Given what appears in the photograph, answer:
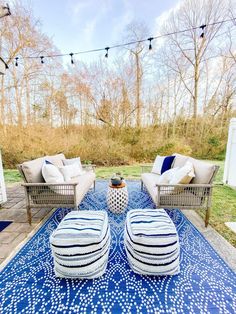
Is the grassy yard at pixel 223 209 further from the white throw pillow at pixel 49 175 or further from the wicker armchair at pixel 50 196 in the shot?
the white throw pillow at pixel 49 175

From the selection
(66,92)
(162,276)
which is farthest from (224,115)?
(162,276)

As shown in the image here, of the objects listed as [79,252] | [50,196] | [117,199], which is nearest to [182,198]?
[117,199]

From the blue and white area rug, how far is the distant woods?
4.95 m

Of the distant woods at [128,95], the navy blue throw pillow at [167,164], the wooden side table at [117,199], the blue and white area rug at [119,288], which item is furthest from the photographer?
the distant woods at [128,95]

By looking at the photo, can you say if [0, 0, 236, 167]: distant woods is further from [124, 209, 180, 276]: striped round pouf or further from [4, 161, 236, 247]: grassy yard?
[124, 209, 180, 276]: striped round pouf

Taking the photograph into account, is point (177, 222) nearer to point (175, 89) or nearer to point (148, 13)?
point (148, 13)

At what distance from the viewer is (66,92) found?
6941mm

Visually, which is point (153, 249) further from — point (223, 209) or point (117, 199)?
point (223, 209)

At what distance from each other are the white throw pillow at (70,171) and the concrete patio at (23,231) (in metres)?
0.62

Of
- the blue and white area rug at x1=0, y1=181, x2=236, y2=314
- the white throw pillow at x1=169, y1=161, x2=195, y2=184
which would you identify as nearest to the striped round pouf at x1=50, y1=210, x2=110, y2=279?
the blue and white area rug at x1=0, y1=181, x2=236, y2=314

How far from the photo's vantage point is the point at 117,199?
2520 millimetres

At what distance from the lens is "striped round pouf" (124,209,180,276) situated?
1397 mm

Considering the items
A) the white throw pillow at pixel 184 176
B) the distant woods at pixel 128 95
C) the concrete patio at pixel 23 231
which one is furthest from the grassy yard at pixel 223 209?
the distant woods at pixel 128 95

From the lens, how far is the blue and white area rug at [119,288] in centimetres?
119
